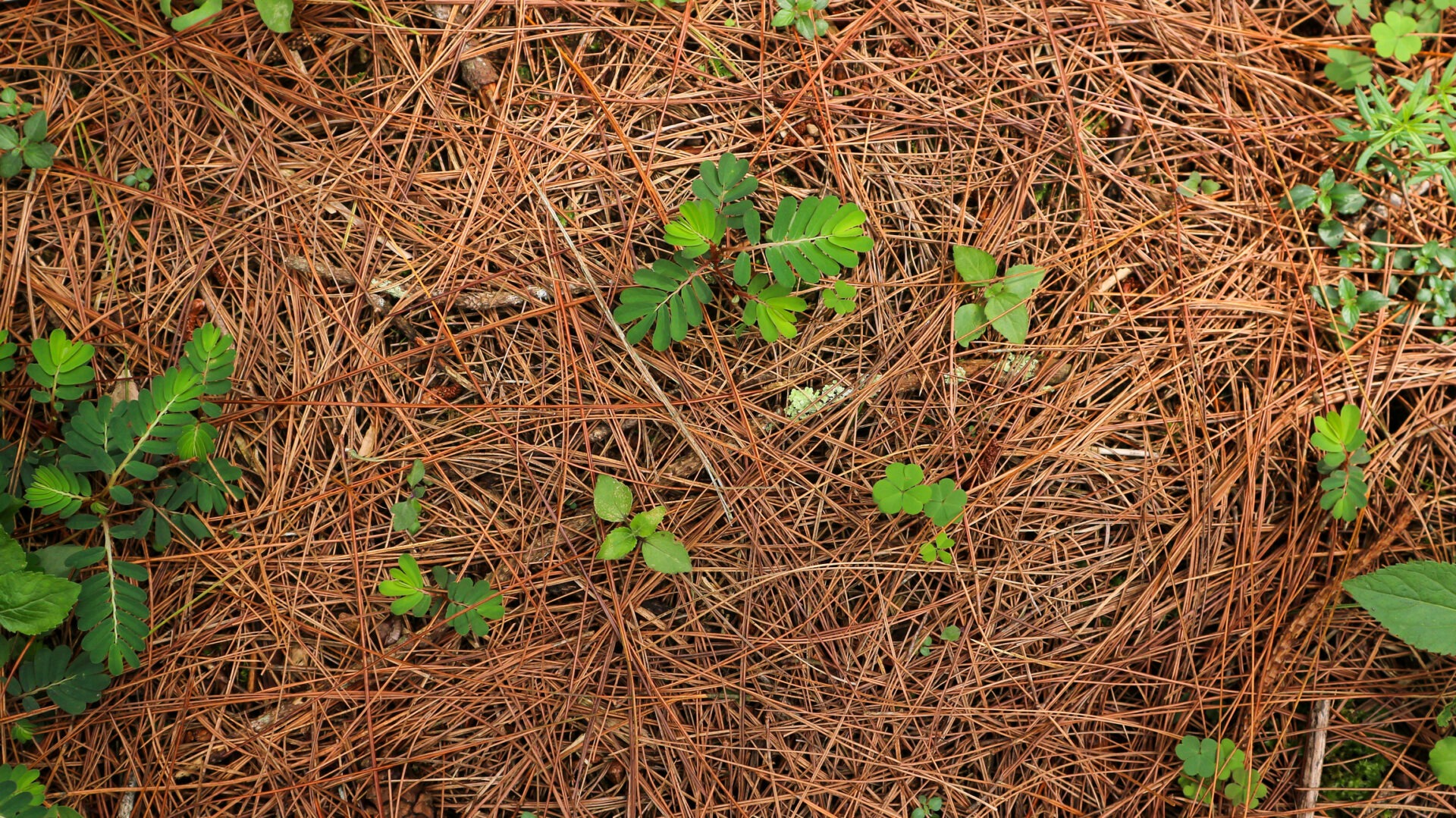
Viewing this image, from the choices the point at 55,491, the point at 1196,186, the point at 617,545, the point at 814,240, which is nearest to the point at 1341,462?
the point at 1196,186

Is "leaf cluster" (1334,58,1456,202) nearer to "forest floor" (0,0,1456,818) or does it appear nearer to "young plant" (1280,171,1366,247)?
"young plant" (1280,171,1366,247)

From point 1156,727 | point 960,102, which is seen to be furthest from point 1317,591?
point 960,102

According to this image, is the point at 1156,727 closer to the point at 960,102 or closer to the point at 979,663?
the point at 979,663

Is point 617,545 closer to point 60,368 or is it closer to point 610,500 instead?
point 610,500

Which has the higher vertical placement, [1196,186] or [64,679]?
[1196,186]

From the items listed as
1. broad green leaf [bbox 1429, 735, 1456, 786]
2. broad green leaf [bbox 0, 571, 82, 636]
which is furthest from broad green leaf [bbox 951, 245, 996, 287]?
broad green leaf [bbox 0, 571, 82, 636]

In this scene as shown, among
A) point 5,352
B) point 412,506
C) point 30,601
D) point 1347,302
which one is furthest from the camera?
point 1347,302

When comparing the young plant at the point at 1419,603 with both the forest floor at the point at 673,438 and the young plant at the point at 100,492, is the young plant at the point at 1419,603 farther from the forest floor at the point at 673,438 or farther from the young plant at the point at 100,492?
the young plant at the point at 100,492
